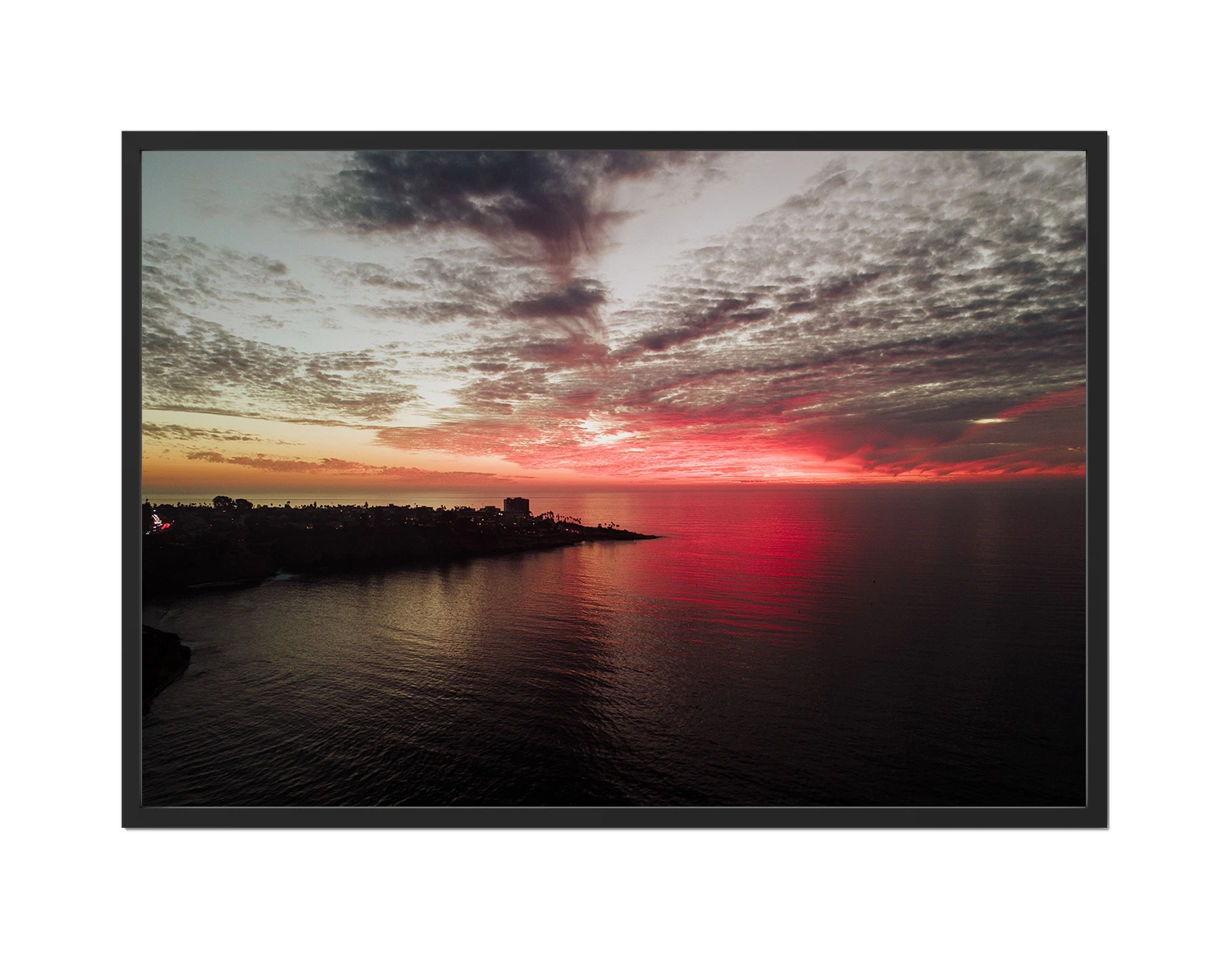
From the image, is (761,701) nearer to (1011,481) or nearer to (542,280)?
(1011,481)

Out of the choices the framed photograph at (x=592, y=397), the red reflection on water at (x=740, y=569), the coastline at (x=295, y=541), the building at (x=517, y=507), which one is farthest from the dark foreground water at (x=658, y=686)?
the building at (x=517, y=507)

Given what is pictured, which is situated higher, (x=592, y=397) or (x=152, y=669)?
(x=592, y=397)

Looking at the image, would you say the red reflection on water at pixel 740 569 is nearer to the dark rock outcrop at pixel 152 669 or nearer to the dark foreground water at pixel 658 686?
the dark foreground water at pixel 658 686

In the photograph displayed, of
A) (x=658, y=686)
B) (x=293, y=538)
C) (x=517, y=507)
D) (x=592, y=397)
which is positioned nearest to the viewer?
(x=592, y=397)

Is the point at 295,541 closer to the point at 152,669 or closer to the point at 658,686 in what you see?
the point at 152,669

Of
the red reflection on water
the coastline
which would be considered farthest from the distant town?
the red reflection on water

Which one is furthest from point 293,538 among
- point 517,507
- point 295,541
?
point 517,507
